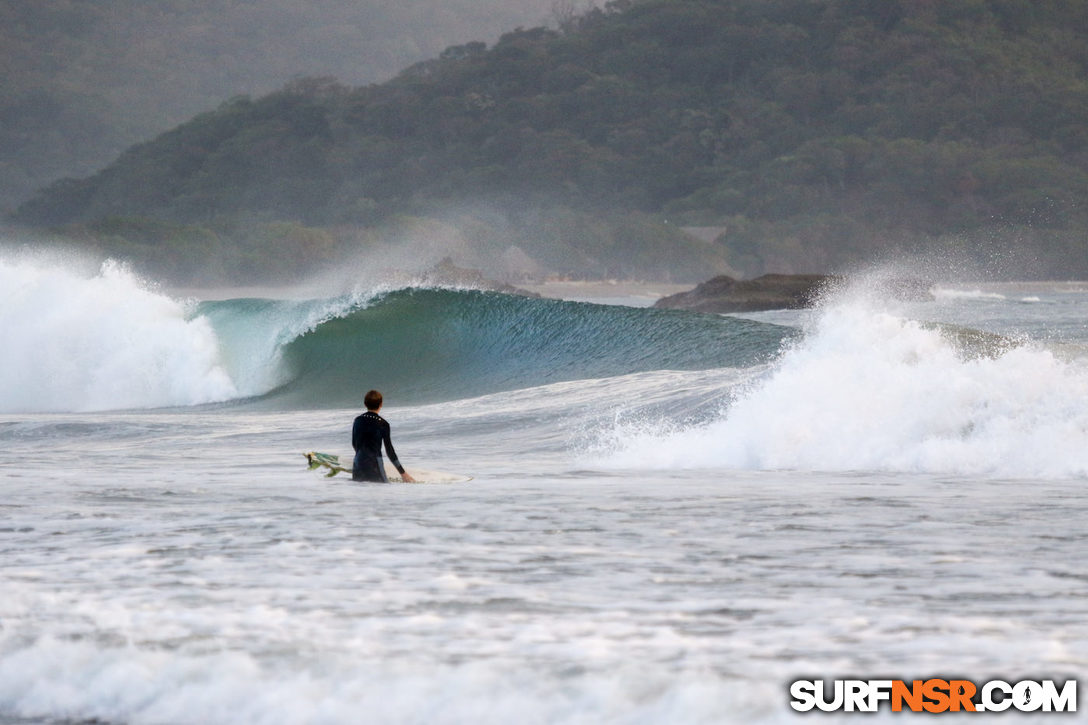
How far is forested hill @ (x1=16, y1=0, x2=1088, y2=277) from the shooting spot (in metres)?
113

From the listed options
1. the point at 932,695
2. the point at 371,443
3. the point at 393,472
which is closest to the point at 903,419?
the point at 393,472

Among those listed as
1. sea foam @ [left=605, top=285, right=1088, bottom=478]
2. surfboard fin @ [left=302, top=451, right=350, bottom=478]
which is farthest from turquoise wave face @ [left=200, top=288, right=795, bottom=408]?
surfboard fin @ [left=302, top=451, right=350, bottom=478]

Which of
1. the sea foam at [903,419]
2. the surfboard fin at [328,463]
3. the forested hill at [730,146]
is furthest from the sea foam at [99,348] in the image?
the forested hill at [730,146]

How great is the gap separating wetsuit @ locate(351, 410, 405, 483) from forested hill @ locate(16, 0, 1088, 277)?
328ft

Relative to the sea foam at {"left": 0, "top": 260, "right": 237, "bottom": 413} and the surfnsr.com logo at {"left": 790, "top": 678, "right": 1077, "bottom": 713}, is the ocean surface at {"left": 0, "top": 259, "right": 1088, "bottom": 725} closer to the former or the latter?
the surfnsr.com logo at {"left": 790, "top": 678, "right": 1077, "bottom": 713}

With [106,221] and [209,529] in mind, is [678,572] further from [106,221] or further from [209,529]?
[106,221]

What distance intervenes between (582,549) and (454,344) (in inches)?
677

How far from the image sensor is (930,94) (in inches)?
4685

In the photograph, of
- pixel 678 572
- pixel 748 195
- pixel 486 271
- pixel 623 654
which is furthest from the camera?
pixel 748 195

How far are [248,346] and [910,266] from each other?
3606 inches

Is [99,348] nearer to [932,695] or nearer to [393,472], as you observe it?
[393,472]

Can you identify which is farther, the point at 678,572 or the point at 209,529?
the point at 209,529

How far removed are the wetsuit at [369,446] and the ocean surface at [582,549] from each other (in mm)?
248

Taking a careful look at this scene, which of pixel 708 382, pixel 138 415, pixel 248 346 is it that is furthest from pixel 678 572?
pixel 248 346
